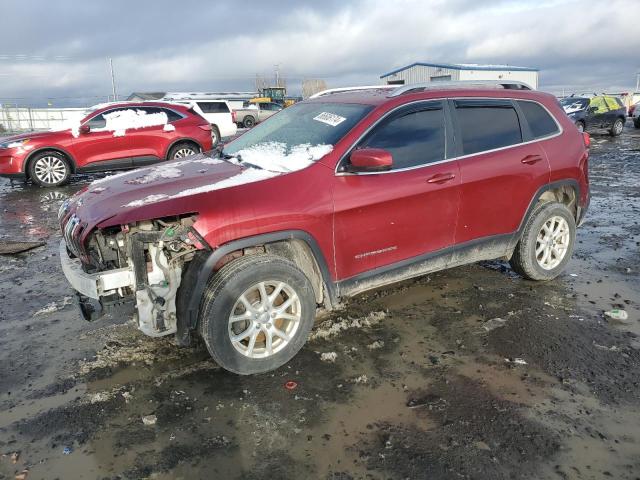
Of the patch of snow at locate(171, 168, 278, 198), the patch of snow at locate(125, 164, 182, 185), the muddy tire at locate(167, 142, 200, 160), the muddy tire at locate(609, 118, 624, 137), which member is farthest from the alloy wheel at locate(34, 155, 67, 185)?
the muddy tire at locate(609, 118, 624, 137)

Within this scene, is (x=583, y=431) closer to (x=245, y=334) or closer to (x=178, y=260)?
(x=245, y=334)

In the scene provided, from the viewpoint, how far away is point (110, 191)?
133 inches

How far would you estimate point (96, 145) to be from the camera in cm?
1055

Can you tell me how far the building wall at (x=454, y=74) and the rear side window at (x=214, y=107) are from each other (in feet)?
64.4

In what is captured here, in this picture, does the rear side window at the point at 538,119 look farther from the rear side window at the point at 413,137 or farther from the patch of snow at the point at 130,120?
the patch of snow at the point at 130,120

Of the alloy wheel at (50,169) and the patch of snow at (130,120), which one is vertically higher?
the patch of snow at (130,120)

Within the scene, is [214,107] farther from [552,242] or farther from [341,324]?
[341,324]

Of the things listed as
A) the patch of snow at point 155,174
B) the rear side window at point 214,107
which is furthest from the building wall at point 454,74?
the patch of snow at point 155,174

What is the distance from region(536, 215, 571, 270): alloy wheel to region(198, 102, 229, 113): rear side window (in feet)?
54.8

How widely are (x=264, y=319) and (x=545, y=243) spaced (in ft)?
9.72

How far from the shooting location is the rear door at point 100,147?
34.4 feet

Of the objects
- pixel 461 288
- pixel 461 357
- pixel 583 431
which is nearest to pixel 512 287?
pixel 461 288

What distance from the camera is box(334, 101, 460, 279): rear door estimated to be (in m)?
3.46

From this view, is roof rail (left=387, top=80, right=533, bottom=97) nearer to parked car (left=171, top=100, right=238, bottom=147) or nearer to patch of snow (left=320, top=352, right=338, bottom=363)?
patch of snow (left=320, top=352, right=338, bottom=363)
